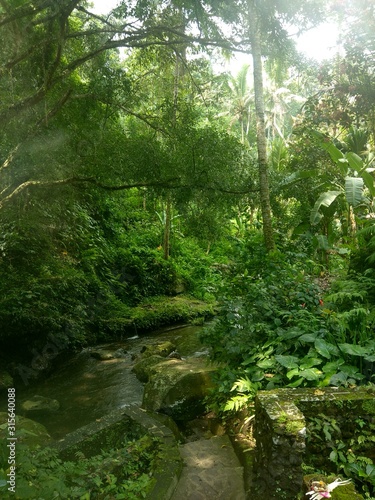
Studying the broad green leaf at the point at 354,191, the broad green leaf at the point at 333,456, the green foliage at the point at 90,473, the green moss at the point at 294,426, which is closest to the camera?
the green foliage at the point at 90,473

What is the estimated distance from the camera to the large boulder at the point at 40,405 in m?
5.65

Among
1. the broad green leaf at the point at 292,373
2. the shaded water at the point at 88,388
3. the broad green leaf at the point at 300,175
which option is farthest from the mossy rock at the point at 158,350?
the broad green leaf at the point at 292,373

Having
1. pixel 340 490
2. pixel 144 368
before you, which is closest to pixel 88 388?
pixel 144 368

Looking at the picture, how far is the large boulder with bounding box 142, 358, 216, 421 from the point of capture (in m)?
5.07

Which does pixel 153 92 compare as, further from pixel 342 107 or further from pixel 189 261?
pixel 189 261

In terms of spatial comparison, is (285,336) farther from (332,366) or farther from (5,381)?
(5,381)

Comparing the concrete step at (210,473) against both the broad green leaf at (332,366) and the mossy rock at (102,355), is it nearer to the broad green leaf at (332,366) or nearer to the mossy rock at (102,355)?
the broad green leaf at (332,366)

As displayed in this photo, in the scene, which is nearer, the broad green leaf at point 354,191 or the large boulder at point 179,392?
the large boulder at point 179,392

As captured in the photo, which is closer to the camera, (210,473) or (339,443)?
(339,443)

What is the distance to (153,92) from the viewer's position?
9.70 metres

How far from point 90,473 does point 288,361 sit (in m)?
2.01

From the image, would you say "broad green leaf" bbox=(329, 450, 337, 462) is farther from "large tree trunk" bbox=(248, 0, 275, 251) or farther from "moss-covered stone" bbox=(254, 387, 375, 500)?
"large tree trunk" bbox=(248, 0, 275, 251)

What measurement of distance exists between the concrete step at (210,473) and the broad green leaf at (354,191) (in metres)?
4.04

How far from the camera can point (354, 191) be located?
6043 millimetres
